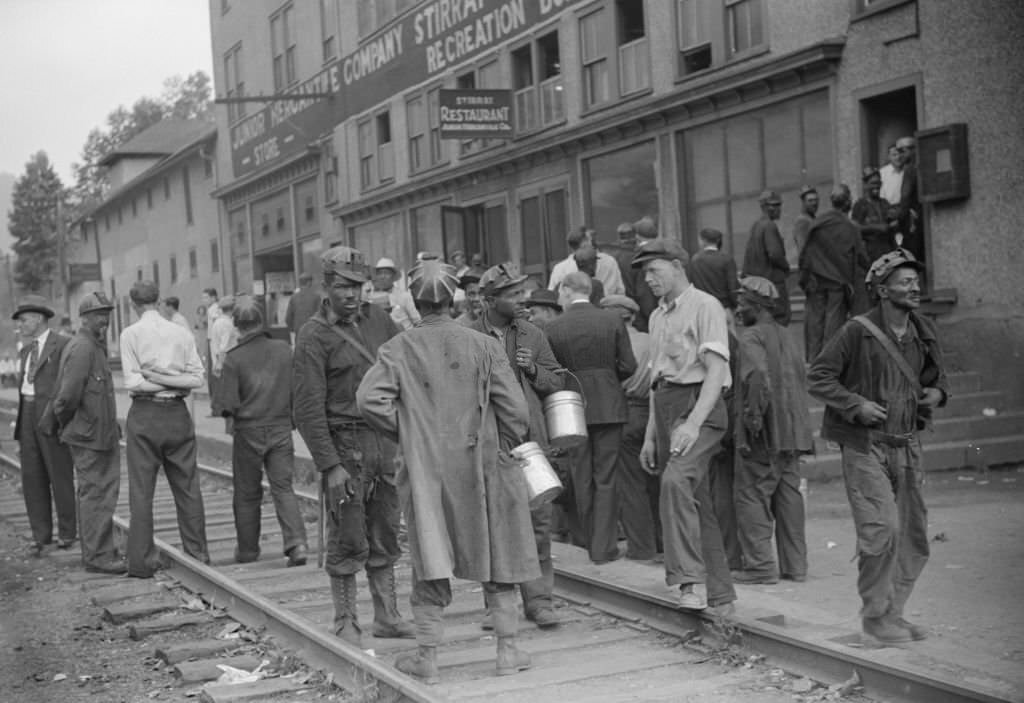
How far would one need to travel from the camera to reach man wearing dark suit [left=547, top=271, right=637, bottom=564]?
10203 millimetres

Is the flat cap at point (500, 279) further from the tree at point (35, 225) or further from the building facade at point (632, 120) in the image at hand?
the tree at point (35, 225)

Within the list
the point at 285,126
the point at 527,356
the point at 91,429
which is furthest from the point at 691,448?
the point at 285,126

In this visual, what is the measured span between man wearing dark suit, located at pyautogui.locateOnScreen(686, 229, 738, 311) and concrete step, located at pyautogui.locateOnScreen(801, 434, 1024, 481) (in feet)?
6.52

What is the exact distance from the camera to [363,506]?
7973mm

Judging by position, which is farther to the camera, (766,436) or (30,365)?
(30,365)

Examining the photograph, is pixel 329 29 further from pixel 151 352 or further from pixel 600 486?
pixel 600 486

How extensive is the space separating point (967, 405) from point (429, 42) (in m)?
18.5

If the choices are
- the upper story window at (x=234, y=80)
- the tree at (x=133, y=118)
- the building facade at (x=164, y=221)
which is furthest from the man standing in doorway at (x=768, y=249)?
the tree at (x=133, y=118)

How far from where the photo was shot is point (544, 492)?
720 cm

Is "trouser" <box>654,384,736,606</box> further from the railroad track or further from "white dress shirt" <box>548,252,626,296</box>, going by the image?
"white dress shirt" <box>548,252,626,296</box>

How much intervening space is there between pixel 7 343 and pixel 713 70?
7726 centimetres

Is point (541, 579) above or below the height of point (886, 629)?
above

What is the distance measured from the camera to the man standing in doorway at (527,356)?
8.40 metres

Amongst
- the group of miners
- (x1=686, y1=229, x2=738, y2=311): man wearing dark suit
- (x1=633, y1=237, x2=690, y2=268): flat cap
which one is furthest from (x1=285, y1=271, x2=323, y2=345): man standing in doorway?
(x1=633, y1=237, x2=690, y2=268): flat cap
